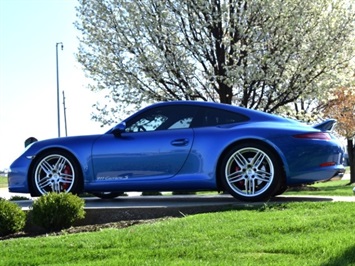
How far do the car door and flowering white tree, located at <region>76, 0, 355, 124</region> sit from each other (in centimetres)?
802

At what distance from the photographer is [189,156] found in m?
7.64

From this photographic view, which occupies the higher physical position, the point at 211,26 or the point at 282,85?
the point at 211,26

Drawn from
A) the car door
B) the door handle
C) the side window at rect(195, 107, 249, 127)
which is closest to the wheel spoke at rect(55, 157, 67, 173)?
the car door

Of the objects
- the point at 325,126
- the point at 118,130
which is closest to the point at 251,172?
the point at 325,126

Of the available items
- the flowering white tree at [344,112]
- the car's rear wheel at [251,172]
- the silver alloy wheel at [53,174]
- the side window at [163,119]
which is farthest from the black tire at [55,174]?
the flowering white tree at [344,112]

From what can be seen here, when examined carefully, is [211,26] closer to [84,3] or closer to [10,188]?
[84,3]

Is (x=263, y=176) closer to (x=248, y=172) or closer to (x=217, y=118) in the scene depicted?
(x=248, y=172)

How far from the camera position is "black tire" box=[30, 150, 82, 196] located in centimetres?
820

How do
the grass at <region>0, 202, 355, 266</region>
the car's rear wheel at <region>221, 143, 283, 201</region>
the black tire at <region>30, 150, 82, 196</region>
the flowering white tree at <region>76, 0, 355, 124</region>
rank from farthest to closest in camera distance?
1. the flowering white tree at <region>76, 0, 355, 124</region>
2. the black tire at <region>30, 150, 82, 196</region>
3. the car's rear wheel at <region>221, 143, 283, 201</region>
4. the grass at <region>0, 202, 355, 266</region>

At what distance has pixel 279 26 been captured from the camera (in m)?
16.7

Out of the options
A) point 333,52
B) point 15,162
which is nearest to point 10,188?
point 15,162

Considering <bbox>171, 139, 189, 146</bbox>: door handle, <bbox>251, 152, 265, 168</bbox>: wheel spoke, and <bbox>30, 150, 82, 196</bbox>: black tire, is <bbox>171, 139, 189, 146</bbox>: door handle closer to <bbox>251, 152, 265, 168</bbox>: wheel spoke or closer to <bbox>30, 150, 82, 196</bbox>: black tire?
<bbox>251, 152, 265, 168</bbox>: wheel spoke

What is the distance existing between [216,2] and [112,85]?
13.1 feet

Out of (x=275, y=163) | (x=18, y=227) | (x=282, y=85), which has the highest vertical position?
(x=282, y=85)
